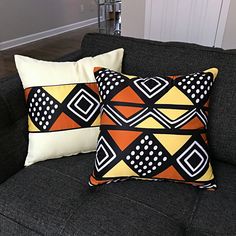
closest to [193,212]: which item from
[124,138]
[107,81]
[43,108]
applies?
[124,138]

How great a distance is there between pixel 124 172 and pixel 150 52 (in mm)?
587

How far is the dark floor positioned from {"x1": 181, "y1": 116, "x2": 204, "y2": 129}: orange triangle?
2854mm

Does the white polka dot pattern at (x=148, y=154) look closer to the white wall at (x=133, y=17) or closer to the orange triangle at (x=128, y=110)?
the orange triangle at (x=128, y=110)

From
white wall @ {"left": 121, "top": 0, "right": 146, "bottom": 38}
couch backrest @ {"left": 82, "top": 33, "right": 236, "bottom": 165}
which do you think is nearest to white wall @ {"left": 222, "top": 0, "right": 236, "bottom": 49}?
white wall @ {"left": 121, "top": 0, "right": 146, "bottom": 38}

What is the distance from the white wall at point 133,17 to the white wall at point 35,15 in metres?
2.23

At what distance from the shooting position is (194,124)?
3.36ft

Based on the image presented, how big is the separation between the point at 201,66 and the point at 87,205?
0.74m

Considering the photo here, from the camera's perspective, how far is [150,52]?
1287mm

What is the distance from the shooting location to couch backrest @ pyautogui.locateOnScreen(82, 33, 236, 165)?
1128 millimetres

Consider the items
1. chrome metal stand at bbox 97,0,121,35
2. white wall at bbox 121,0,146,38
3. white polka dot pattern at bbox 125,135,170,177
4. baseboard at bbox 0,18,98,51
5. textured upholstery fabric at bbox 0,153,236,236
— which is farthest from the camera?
chrome metal stand at bbox 97,0,121,35

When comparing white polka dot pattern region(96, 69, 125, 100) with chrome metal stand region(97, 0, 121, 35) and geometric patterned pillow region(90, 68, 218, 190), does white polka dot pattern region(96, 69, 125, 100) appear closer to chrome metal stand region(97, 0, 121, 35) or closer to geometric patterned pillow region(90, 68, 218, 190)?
geometric patterned pillow region(90, 68, 218, 190)

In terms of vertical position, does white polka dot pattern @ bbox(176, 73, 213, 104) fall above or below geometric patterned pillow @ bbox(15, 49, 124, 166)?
above

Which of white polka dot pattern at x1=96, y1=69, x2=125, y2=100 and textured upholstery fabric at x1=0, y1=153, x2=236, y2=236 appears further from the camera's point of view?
white polka dot pattern at x1=96, y1=69, x2=125, y2=100

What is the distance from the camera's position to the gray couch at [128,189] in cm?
89
